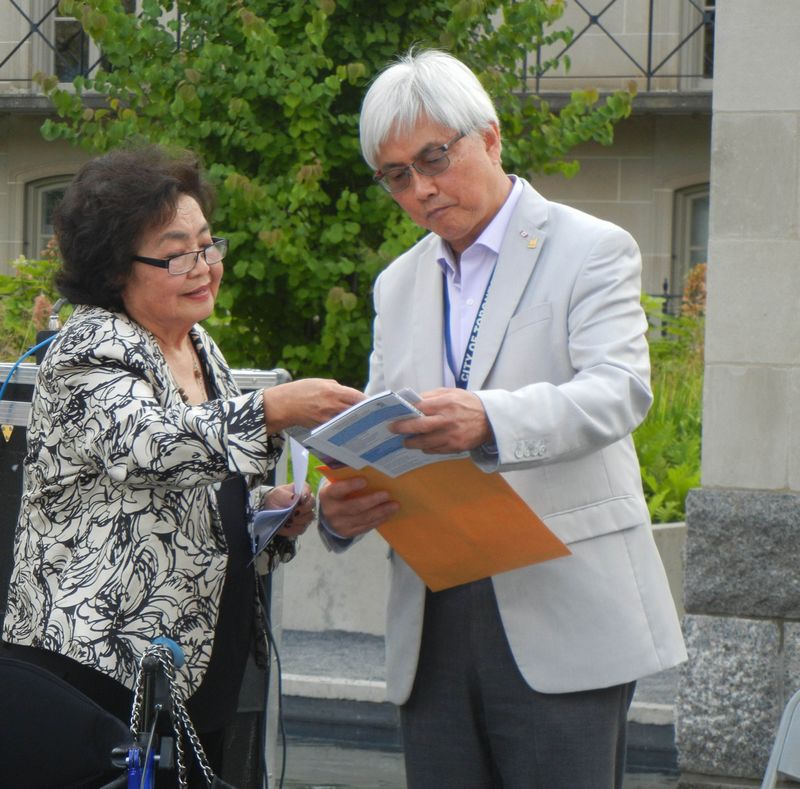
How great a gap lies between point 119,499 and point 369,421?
2.01 ft

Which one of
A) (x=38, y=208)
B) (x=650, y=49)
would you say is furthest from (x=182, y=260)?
(x=38, y=208)

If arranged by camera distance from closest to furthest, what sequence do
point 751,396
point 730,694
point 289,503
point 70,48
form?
point 289,503 < point 751,396 < point 730,694 < point 70,48

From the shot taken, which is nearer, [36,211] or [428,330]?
[428,330]

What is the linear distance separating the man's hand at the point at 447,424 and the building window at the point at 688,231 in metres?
12.5

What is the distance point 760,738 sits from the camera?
477cm

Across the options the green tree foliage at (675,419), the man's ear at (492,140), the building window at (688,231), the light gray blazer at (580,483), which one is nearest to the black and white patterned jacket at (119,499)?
the light gray blazer at (580,483)

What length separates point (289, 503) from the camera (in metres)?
3.14

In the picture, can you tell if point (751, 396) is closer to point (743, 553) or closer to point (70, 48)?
point (743, 553)

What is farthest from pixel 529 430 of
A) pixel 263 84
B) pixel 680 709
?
pixel 263 84

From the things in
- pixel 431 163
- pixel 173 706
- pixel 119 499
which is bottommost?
pixel 173 706

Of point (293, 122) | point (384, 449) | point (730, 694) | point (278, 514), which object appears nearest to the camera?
point (384, 449)

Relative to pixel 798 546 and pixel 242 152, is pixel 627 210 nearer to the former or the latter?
pixel 242 152

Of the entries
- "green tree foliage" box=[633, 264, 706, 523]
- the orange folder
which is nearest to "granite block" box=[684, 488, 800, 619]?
"green tree foliage" box=[633, 264, 706, 523]

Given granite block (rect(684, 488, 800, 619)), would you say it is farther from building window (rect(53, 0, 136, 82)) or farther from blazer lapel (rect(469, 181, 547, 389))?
building window (rect(53, 0, 136, 82))
